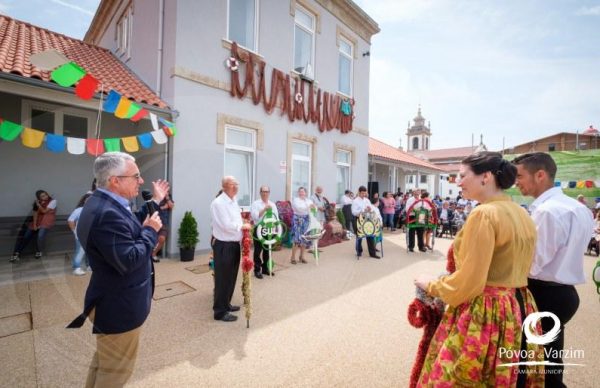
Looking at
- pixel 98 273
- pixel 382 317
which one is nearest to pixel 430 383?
pixel 98 273

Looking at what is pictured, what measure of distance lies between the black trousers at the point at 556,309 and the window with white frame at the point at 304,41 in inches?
339

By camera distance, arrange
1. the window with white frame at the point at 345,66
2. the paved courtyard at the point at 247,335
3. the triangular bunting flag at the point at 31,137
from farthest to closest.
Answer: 1. the window with white frame at the point at 345,66
2. the triangular bunting flag at the point at 31,137
3. the paved courtyard at the point at 247,335

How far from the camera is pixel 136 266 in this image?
1791 millimetres

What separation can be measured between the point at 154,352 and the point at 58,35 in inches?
389

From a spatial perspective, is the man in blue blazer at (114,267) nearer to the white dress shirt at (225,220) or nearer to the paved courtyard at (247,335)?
the paved courtyard at (247,335)

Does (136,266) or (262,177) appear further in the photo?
(262,177)

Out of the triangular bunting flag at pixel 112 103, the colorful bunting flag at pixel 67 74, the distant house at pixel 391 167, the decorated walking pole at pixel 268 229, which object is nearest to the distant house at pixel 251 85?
the triangular bunting flag at pixel 112 103

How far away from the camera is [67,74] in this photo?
12.4 ft

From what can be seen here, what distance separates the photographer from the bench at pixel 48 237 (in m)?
6.20

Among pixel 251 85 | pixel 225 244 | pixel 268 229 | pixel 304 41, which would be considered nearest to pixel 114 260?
pixel 225 244

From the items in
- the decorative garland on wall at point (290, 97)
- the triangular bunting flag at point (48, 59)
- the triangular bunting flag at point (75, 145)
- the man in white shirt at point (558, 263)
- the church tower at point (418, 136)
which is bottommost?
the man in white shirt at point (558, 263)

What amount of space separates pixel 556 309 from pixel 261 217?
4465mm

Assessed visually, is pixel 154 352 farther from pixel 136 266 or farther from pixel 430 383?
pixel 430 383

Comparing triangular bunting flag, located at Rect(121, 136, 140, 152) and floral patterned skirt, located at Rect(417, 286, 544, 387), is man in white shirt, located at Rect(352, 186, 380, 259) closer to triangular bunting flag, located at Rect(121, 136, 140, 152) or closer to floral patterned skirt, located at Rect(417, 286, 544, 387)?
triangular bunting flag, located at Rect(121, 136, 140, 152)
